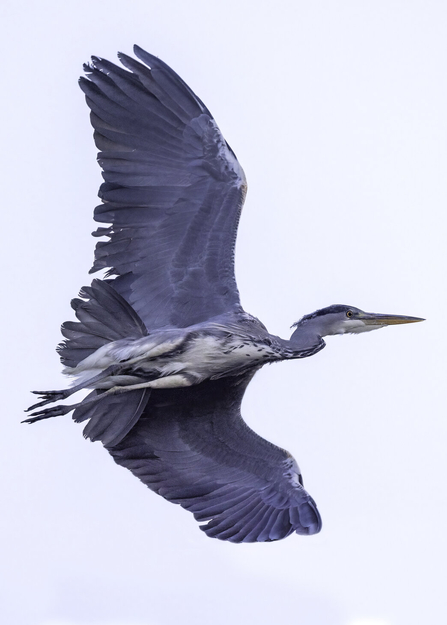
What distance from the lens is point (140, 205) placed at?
31.3 feet

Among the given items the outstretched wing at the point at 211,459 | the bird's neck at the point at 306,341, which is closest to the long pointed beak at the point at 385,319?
the bird's neck at the point at 306,341

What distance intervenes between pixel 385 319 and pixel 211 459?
1858mm

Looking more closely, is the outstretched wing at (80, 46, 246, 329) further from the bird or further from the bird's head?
the bird's head

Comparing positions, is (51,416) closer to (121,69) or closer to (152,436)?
(152,436)

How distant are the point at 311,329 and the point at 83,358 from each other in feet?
5.94

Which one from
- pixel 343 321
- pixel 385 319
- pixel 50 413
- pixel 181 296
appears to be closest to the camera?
pixel 50 413

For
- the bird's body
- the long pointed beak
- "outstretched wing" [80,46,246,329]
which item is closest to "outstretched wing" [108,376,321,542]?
the bird's body

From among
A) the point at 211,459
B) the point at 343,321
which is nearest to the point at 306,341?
the point at 343,321

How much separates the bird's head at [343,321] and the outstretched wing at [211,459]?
688mm

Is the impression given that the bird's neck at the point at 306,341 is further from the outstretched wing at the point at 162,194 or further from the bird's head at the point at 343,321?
the outstretched wing at the point at 162,194

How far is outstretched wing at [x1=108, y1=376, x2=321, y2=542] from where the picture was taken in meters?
9.17

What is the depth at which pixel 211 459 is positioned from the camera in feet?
→ 31.2

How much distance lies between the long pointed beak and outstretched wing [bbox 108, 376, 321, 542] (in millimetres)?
1182

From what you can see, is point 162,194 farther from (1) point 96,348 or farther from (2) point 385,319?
(2) point 385,319
